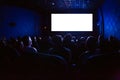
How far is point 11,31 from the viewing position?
10242 millimetres

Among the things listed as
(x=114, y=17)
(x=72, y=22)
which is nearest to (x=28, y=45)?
(x=114, y=17)

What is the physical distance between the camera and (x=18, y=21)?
11.4m

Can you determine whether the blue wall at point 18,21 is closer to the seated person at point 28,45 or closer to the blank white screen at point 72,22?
the blank white screen at point 72,22

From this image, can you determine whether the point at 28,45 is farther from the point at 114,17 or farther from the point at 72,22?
the point at 72,22

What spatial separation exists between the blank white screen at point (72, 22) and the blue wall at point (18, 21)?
1.28m

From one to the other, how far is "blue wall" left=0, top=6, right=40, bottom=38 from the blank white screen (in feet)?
4.21

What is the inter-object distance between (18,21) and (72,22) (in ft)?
14.2

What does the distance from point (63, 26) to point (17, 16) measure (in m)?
4.33

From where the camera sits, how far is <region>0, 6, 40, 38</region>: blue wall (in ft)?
30.4

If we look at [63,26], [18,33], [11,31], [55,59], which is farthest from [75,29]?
[55,59]

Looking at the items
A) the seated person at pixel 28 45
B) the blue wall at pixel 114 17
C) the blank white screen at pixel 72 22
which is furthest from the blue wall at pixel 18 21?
the blue wall at pixel 114 17

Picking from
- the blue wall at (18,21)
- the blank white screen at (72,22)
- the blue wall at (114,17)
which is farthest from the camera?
the blank white screen at (72,22)

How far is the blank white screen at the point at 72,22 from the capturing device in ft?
48.5

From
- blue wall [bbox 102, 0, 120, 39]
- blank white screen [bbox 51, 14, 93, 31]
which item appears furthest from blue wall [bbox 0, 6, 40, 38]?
blue wall [bbox 102, 0, 120, 39]
